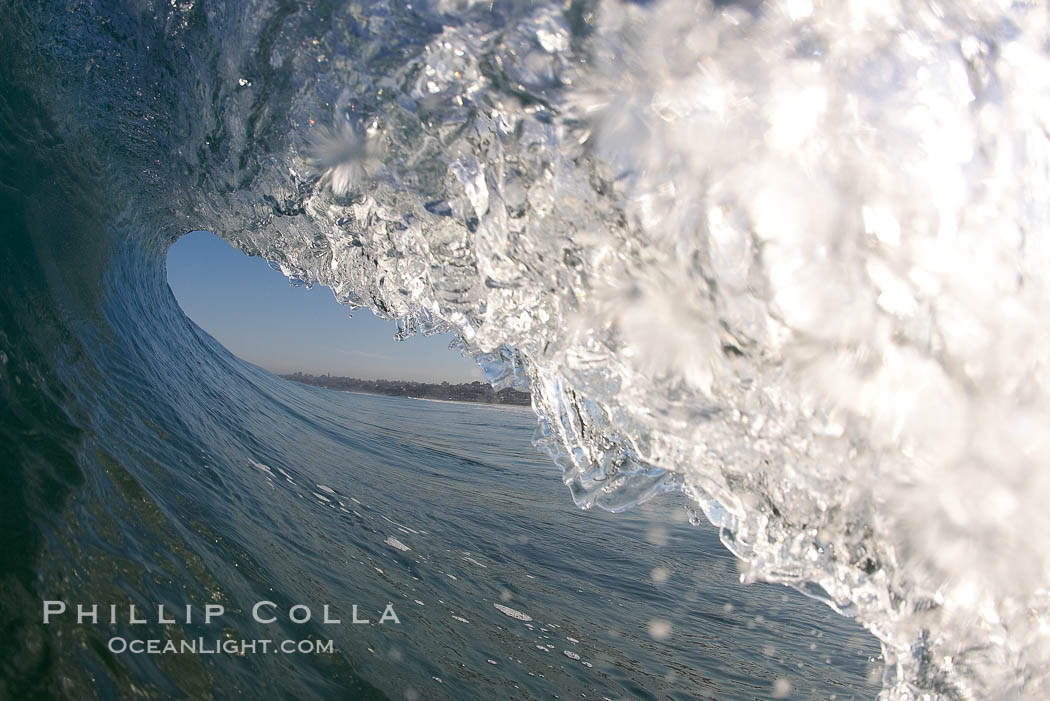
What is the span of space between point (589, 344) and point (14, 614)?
1.46 meters

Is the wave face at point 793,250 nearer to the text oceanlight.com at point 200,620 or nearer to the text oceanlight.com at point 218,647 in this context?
the text oceanlight.com at point 200,620

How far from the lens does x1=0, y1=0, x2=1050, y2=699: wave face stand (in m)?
1.31

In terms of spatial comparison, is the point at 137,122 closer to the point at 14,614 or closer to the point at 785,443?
the point at 14,614

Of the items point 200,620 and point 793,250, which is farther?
point 200,620

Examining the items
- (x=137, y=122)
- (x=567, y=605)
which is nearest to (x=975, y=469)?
(x=567, y=605)

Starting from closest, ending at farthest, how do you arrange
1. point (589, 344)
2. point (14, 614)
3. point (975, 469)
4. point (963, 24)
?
point (14, 614) → point (975, 469) → point (963, 24) → point (589, 344)

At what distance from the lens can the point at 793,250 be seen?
4.23ft

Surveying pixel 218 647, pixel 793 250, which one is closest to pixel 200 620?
pixel 218 647

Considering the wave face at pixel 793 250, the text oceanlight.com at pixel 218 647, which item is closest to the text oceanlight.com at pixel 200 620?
the text oceanlight.com at pixel 218 647

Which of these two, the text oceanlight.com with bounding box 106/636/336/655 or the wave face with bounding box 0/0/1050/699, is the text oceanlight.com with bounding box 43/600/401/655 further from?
the wave face with bounding box 0/0/1050/699

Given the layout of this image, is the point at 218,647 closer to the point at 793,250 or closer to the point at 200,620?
the point at 200,620

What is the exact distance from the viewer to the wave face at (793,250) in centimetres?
131

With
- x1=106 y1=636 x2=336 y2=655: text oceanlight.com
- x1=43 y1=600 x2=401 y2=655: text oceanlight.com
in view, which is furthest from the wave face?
x1=106 y1=636 x2=336 y2=655: text oceanlight.com

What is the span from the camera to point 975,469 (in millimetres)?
1338
